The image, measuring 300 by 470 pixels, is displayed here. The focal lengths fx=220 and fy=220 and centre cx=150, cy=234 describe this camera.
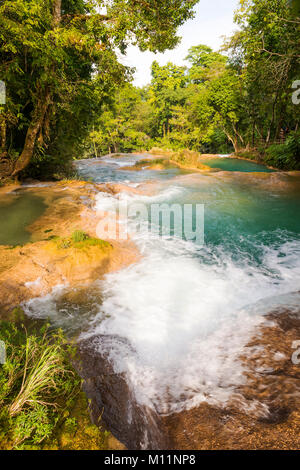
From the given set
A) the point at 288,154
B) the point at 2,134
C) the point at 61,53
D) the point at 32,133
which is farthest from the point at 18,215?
the point at 288,154

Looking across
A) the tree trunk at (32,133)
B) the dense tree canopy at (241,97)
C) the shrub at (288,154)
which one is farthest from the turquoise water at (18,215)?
the shrub at (288,154)

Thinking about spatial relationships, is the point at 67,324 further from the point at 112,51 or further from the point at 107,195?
the point at 112,51

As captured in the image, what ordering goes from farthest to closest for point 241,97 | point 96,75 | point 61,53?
point 241,97
point 96,75
point 61,53

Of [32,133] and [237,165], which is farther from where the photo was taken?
[237,165]

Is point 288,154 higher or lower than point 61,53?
lower

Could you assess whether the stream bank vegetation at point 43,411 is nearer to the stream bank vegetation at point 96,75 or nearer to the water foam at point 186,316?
the water foam at point 186,316

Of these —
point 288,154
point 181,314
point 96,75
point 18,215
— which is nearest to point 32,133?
point 96,75

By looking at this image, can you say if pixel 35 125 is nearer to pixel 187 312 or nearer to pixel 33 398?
pixel 187 312

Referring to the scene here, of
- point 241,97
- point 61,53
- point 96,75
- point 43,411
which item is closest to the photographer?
point 43,411

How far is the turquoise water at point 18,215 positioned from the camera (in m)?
5.43

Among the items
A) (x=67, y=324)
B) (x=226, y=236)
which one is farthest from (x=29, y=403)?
(x=226, y=236)

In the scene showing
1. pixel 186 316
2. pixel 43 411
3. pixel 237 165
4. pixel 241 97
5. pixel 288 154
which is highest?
pixel 241 97

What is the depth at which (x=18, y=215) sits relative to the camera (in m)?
6.78

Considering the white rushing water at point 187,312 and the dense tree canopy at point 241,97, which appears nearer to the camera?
the white rushing water at point 187,312
